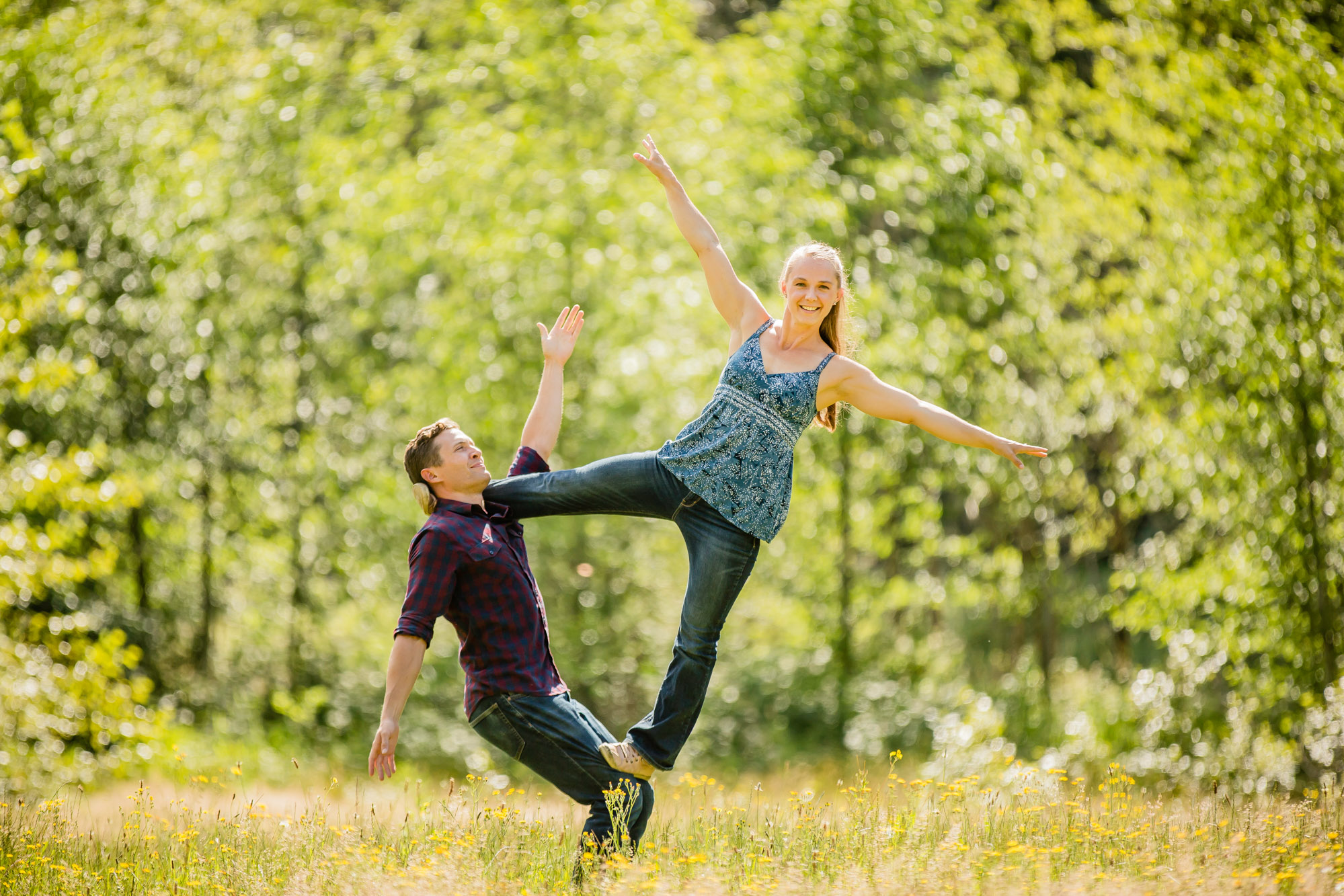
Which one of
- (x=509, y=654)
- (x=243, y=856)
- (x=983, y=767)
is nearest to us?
(x=509, y=654)

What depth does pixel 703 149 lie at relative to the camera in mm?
11945

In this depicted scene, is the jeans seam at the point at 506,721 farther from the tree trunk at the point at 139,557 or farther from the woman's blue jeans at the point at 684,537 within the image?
the tree trunk at the point at 139,557

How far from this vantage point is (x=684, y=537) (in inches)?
177

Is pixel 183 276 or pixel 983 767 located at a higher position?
pixel 183 276

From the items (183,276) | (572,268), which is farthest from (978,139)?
(183,276)

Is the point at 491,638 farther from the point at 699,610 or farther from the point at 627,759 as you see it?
the point at 699,610

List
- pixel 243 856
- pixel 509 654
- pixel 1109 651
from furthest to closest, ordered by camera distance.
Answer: pixel 1109 651, pixel 243 856, pixel 509 654

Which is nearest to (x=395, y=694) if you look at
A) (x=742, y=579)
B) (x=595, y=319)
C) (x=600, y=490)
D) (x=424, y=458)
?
(x=424, y=458)

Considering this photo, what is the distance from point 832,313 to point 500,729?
2.05 meters

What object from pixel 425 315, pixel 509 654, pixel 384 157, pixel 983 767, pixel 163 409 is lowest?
pixel 983 767

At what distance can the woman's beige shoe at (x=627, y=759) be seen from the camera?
4.13 m

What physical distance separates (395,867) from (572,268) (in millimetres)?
8547

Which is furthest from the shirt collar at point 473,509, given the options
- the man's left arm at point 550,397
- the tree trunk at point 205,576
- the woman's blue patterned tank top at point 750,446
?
the tree trunk at point 205,576

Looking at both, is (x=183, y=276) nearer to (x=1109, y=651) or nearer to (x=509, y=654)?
(x=509, y=654)
